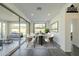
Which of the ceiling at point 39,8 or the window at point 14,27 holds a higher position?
the ceiling at point 39,8

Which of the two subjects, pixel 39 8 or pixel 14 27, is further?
pixel 14 27

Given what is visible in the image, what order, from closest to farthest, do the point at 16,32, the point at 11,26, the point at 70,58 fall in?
1. the point at 70,58
2. the point at 11,26
3. the point at 16,32

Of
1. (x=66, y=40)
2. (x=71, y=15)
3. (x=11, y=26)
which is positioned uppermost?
(x=71, y=15)

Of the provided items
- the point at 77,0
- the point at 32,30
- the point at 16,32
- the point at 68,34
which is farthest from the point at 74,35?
the point at 32,30

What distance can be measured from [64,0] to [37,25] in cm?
1711

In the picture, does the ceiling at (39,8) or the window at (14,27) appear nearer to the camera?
the ceiling at (39,8)

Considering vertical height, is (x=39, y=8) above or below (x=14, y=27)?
above

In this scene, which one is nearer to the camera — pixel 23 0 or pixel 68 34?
pixel 23 0

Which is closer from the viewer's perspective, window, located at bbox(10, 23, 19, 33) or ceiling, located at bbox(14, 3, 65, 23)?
ceiling, located at bbox(14, 3, 65, 23)

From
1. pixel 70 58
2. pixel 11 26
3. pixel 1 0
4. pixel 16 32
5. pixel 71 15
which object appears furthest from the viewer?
pixel 16 32

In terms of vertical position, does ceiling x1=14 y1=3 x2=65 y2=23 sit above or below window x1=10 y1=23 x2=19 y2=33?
above

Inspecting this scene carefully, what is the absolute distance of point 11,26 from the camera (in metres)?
8.73

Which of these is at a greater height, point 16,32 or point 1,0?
point 1,0

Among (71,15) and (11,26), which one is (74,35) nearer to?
(71,15)
